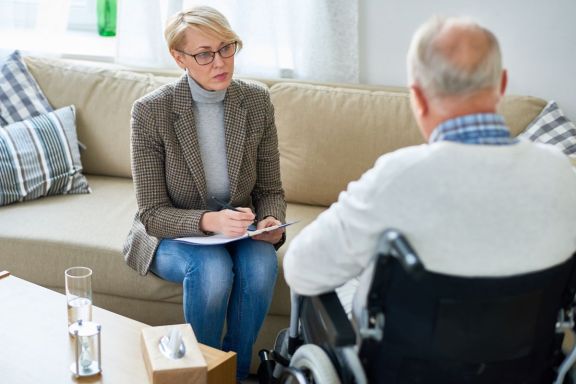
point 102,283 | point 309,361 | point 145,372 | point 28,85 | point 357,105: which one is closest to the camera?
point 309,361

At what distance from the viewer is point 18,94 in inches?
109

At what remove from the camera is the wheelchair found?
1176mm

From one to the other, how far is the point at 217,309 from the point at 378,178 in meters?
0.97

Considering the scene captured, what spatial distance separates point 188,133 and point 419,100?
961 mm

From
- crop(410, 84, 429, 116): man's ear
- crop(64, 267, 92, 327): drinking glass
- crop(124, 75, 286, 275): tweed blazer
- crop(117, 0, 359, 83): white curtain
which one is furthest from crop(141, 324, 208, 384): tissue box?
crop(117, 0, 359, 83): white curtain

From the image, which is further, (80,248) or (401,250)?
(80,248)

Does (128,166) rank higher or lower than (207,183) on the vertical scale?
lower

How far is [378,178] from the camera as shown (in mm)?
1146

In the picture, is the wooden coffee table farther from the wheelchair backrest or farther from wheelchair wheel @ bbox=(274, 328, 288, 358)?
the wheelchair backrest

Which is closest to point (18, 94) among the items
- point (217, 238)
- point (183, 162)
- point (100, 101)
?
point (100, 101)

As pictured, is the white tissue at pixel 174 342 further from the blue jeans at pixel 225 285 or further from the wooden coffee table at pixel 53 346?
the blue jeans at pixel 225 285

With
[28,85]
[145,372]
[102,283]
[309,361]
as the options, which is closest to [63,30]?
[28,85]

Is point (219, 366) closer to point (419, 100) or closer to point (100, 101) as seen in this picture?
point (419, 100)

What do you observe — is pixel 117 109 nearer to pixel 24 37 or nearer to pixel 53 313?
pixel 24 37
